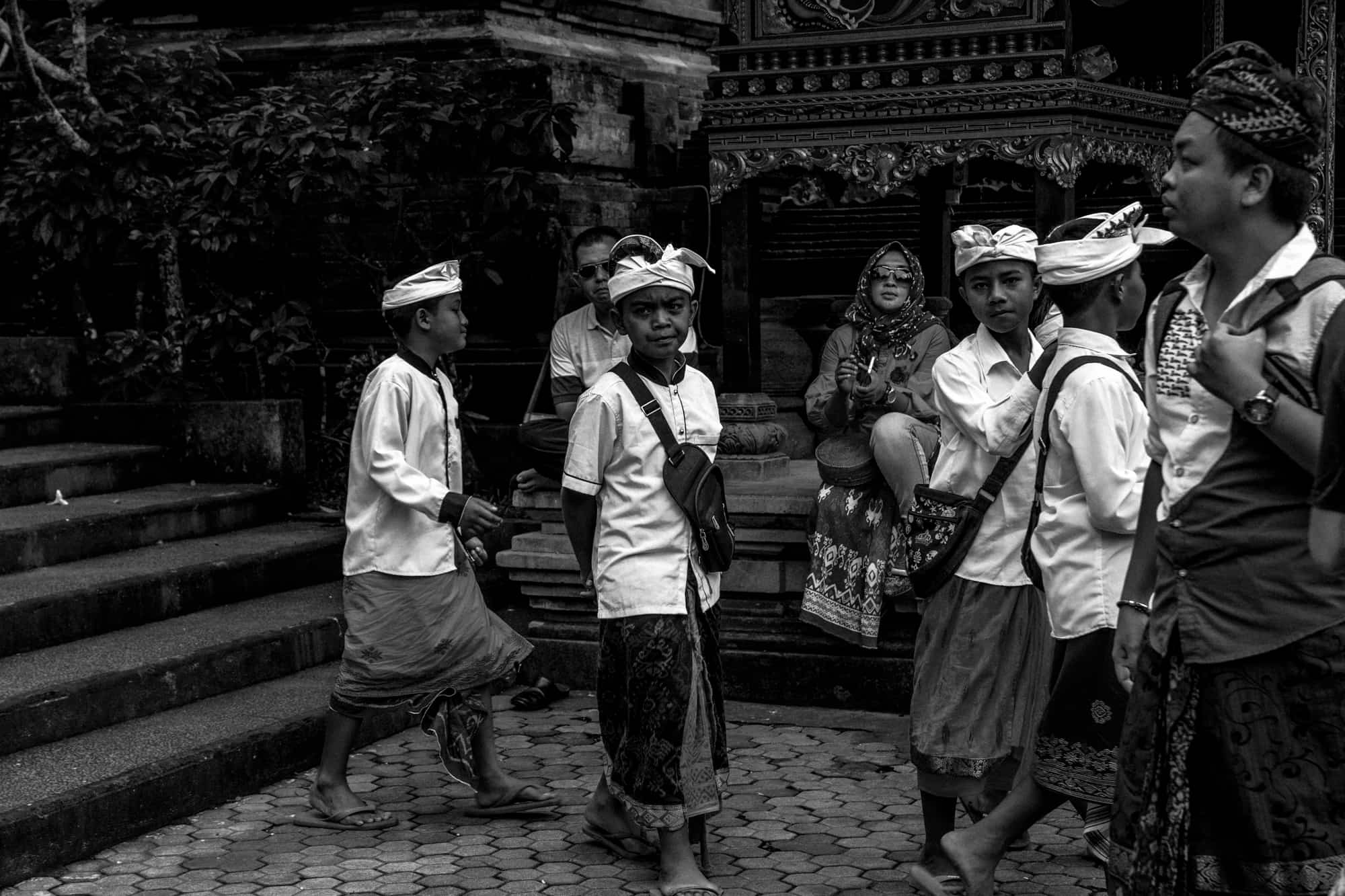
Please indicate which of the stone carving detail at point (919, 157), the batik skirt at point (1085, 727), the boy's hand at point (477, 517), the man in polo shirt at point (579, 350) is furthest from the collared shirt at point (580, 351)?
the batik skirt at point (1085, 727)

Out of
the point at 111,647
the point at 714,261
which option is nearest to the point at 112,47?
the point at 714,261

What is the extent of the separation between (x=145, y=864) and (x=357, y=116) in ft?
15.9

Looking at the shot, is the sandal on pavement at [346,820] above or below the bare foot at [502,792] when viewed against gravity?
below

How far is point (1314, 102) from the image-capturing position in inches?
127

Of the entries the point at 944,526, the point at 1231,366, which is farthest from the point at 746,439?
the point at 1231,366

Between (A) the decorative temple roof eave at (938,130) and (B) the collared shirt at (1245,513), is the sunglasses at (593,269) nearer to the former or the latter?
(A) the decorative temple roof eave at (938,130)

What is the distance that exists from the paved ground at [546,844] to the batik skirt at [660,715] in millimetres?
292

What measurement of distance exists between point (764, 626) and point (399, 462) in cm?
231

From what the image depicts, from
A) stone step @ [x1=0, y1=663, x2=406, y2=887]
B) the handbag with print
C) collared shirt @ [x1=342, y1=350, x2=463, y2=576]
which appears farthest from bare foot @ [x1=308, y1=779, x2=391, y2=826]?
the handbag with print

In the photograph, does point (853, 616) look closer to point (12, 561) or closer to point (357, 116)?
point (12, 561)

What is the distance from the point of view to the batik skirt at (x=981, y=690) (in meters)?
5.00

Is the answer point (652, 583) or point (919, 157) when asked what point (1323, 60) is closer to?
point (919, 157)

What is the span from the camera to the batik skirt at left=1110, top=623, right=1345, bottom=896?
3.15 meters

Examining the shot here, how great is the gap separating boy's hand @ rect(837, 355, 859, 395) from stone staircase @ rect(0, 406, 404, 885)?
2235 mm
